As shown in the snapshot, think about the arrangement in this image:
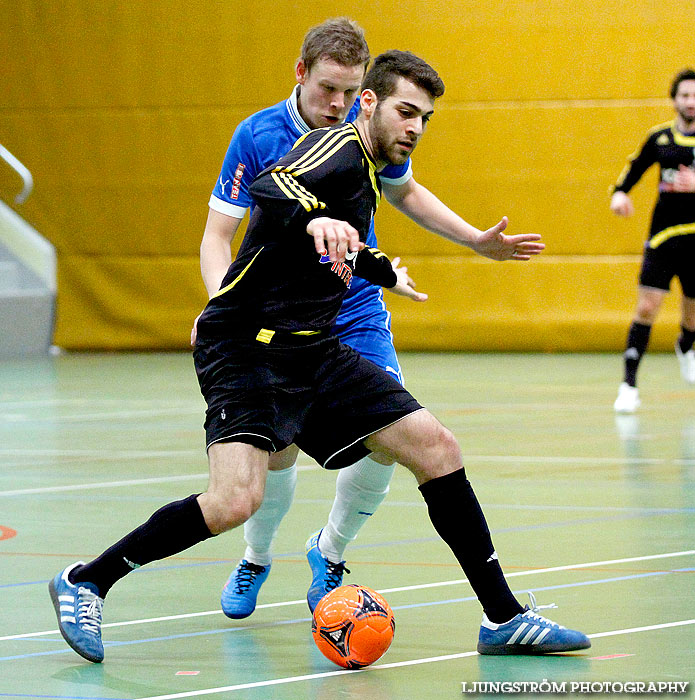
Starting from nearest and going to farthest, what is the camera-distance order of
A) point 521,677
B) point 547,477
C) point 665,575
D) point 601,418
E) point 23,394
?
1. point 521,677
2. point 665,575
3. point 547,477
4. point 601,418
5. point 23,394

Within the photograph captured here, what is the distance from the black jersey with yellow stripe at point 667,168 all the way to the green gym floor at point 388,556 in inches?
50.3

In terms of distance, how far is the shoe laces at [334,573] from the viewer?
4.25 metres

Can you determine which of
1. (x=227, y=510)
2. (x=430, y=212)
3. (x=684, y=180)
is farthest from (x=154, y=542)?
(x=684, y=180)

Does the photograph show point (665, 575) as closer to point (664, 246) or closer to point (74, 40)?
point (664, 246)

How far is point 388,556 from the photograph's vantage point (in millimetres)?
4969

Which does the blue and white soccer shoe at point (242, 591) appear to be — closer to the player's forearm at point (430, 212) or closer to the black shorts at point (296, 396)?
the black shorts at point (296, 396)

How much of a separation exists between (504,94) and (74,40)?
4.62 m

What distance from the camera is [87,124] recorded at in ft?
48.9

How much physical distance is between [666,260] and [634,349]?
65 cm

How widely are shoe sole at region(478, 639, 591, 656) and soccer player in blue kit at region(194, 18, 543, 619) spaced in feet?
2.24

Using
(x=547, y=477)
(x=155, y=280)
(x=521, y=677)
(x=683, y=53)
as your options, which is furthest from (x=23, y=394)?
(x=521, y=677)

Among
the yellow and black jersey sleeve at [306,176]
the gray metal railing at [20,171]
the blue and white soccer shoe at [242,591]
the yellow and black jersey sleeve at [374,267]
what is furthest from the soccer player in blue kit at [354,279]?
the gray metal railing at [20,171]

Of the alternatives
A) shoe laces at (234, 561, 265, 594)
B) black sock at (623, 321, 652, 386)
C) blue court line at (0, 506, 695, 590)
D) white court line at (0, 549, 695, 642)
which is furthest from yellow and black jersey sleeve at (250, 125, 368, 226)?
black sock at (623, 321, 652, 386)

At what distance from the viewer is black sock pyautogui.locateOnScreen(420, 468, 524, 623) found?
145 inches
